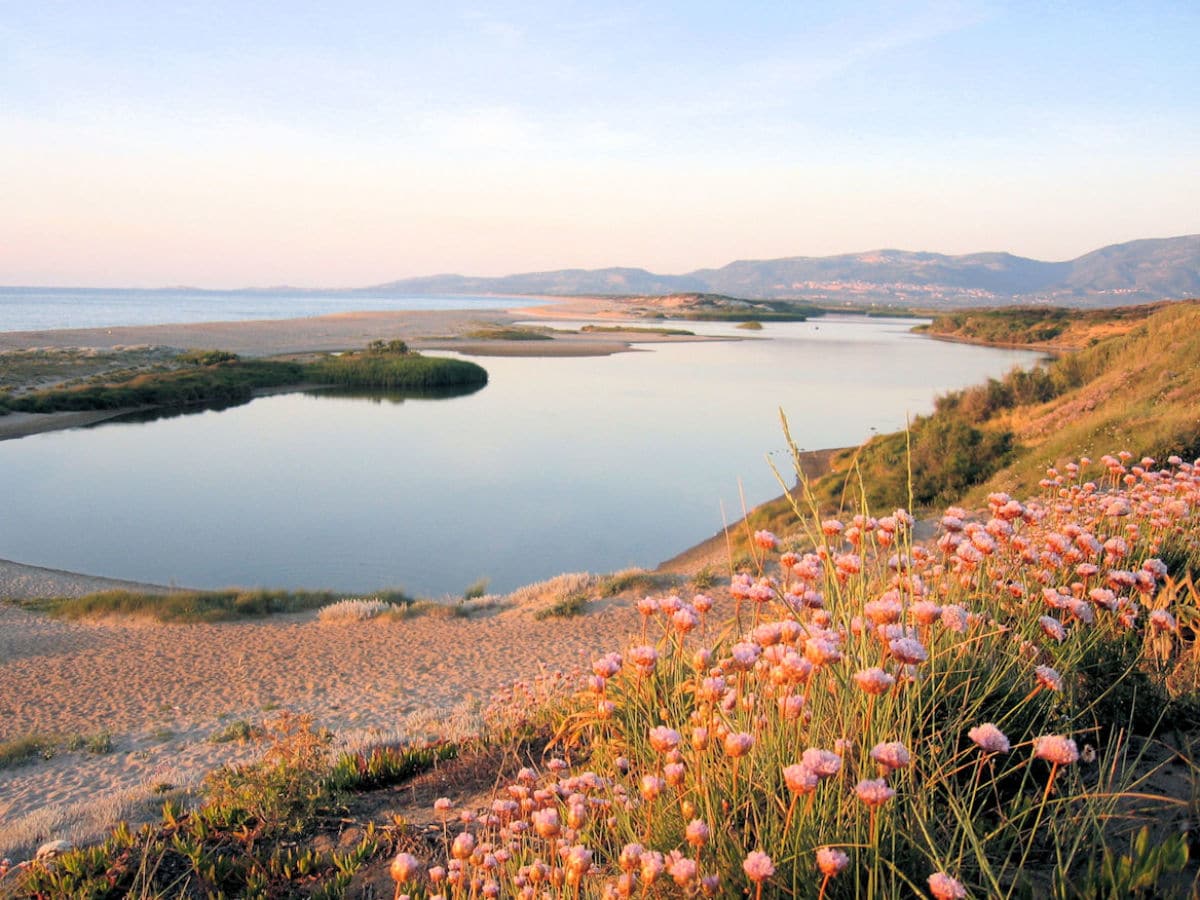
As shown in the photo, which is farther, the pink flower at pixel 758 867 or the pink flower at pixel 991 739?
the pink flower at pixel 991 739

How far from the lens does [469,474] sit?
2427cm

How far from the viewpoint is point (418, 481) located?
77.2ft

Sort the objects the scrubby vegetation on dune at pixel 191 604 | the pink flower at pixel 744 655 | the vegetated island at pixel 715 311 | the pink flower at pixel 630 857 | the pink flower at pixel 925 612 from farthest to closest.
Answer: the vegetated island at pixel 715 311 → the scrubby vegetation on dune at pixel 191 604 → the pink flower at pixel 744 655 → the pink flower at pixel 925 612 → the pink flower at pixel 630 857

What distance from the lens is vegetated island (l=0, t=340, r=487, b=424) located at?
112ft

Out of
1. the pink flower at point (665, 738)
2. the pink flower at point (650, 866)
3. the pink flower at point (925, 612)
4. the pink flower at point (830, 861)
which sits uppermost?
the pink flower at point (925, 612)

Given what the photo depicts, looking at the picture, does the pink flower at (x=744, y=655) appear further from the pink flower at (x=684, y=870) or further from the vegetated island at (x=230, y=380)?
the vegetated island at (x=230, y=380)

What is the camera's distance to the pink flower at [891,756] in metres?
1.70

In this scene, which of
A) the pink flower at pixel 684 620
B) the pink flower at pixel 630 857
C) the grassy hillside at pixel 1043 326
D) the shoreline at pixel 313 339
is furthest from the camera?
the shoreline at pixel 313 339

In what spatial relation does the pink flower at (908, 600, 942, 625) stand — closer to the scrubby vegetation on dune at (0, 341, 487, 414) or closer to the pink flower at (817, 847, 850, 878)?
the pink flower at (817, 847, 850, 878)

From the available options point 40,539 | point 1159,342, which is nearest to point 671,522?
point 1159,342

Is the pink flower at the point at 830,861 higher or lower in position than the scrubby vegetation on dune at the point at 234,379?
higher

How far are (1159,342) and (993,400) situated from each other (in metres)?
3.94

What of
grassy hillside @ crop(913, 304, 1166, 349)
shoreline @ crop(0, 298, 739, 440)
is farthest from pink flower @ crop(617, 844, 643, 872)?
grassy hillside @ crop(913, 304, 1166, 349)

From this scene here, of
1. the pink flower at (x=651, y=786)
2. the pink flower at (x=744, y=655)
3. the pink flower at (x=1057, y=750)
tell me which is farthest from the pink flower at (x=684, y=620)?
the pink flower at (x=1057, y=750)
